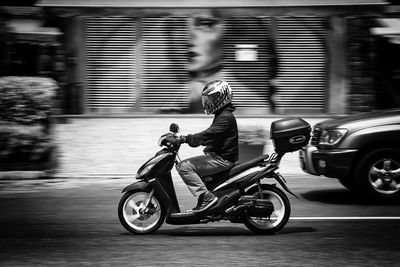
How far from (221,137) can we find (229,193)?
60cm

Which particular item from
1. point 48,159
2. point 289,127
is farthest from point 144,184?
point 48,159

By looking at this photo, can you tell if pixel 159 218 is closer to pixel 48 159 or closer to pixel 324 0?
pixel 48 159

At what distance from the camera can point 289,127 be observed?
27.0ft

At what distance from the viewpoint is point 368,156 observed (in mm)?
10383

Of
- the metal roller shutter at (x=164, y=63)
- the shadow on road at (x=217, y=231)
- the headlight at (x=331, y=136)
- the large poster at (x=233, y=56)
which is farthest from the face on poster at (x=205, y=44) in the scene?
the shadow on road at (x=217, y=231)

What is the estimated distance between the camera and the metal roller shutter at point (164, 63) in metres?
16.4

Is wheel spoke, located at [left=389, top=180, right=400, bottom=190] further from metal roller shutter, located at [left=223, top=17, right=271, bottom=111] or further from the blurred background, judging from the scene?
metal roller shutter, located at [left=223, top=17, right=271, bottom=111]

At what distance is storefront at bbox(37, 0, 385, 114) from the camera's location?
16.4m

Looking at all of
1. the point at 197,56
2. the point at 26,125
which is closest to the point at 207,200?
the point at 26,125

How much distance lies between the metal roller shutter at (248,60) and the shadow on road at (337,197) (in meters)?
5.02

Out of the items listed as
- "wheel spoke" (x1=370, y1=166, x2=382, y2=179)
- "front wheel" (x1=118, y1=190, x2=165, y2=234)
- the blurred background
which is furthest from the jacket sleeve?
the blurred background

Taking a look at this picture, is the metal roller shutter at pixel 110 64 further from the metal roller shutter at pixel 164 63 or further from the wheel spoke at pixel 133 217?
the wheel spoke at pixel 133 217

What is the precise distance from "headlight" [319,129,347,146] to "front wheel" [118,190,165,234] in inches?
127

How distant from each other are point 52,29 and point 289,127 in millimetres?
9225
